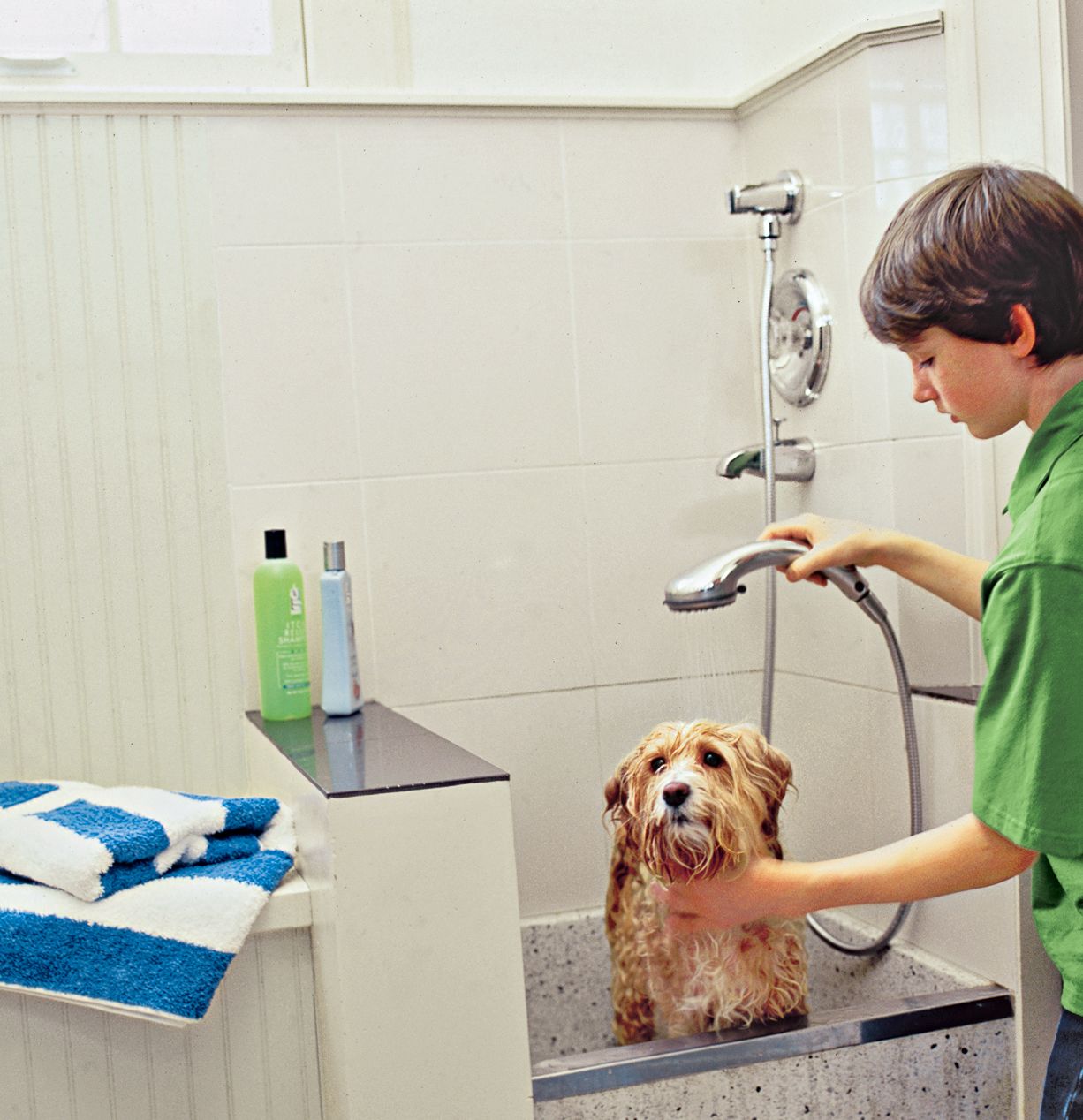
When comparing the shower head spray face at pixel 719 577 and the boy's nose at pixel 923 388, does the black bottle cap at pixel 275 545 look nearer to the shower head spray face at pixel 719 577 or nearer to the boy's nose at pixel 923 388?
the shower head spray face at pixel 719 577

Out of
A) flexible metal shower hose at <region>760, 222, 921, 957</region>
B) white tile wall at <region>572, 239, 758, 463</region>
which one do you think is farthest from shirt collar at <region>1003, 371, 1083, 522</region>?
white tile wall at <region>572, 239, 758, 463</region>

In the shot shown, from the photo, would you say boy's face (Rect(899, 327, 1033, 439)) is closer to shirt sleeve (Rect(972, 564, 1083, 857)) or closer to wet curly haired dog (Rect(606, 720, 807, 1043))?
shirt sleeve (Rect(972, 564, 1083, 857))

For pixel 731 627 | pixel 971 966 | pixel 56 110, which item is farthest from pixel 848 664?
pixel 56 110

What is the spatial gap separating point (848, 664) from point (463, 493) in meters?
0.65

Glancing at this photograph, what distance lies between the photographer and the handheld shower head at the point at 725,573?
1451mm

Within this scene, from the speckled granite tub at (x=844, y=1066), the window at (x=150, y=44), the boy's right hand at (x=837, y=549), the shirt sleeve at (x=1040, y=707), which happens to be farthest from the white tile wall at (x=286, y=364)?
the shirt sleeve at (x=1040, y=707)

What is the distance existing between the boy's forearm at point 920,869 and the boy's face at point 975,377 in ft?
1.17

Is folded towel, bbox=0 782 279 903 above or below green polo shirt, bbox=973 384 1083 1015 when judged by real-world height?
below

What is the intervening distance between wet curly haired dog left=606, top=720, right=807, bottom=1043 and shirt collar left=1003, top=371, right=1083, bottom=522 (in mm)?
446

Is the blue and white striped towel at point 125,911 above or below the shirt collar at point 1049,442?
below

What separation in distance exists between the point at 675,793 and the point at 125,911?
23.1 inches

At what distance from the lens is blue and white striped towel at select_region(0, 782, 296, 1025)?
1.30 metres

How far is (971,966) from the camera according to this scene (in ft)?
5.30

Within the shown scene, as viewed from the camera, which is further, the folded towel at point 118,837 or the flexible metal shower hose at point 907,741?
the flexible metal shower hose at point 907,741
